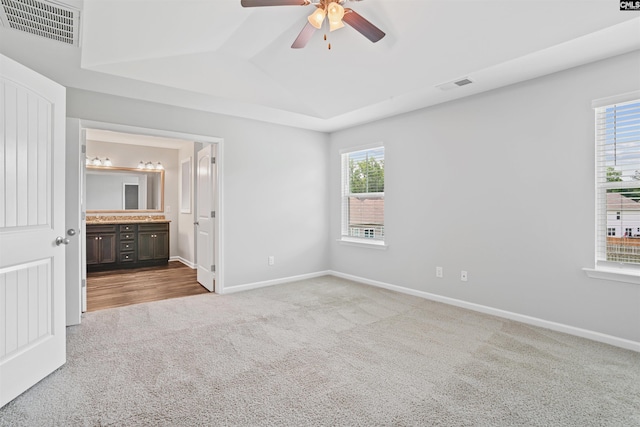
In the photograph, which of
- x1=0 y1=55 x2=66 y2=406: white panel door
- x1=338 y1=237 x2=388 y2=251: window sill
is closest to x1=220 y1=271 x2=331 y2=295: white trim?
x1=338 y1=237 x2=388 y2=251: window sill

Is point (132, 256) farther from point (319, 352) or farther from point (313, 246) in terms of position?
point (319, 352)

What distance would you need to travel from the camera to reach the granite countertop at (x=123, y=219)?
6.08m

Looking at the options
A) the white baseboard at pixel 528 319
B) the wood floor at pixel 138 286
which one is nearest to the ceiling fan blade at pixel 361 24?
the white baseboard at pixel 528 319

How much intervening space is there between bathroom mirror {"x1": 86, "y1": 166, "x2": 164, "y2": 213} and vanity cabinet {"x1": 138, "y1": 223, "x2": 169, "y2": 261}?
734 mm

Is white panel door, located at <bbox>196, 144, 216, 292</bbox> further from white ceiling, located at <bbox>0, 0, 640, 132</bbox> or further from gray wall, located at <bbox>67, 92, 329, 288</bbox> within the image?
white ceiling, located at <bbox>0, 0, 640, 132</bbox>

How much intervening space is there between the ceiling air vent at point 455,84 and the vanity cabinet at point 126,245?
5614 millimetres

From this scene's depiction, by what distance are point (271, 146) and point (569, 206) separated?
3.70 meters

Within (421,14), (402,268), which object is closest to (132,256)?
(402,268)

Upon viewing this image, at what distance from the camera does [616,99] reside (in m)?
2.71

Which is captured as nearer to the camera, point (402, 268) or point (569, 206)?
point (569, 206)

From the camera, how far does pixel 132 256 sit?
621 centimetres

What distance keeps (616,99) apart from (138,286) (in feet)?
→ 19.5

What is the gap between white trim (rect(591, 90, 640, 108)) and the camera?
104 inches

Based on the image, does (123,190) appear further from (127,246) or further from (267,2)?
(267,2)
